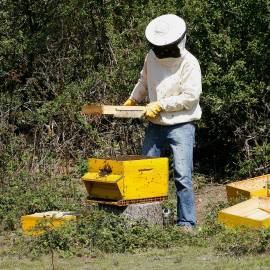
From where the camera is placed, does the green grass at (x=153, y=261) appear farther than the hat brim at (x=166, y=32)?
No

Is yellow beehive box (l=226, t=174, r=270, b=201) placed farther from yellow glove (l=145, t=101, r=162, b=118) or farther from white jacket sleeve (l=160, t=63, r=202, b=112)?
yellow glove (l=145, t=101, r=162, b=118)

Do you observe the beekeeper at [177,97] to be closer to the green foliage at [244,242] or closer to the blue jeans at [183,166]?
the blue jeans at [183,166]

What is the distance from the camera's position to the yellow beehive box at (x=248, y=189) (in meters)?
9.02

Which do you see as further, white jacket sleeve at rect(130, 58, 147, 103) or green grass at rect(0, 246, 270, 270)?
white jacket sleeve at rect(130, 58, 147, 103)

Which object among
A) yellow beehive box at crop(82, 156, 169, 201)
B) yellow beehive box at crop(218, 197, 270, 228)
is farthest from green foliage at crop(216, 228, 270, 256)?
yellow beehive box at crop(82, 156, 169, 201)

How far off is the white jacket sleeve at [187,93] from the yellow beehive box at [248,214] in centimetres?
112

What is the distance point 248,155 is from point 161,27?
326 cm

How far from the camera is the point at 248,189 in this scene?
9203 millimetres

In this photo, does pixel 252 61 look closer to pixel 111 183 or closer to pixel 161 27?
pixel 161 27

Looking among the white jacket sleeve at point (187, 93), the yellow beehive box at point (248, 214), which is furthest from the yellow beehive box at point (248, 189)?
the white jacket sleeve at point (187, 93)

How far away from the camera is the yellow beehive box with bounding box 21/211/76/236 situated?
8.02m

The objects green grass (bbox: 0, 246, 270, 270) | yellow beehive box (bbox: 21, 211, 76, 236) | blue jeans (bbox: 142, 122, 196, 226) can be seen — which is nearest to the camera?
green grass (bbox: 0, 246, 270, 270)

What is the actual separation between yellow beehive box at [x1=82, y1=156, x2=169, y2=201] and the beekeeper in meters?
0.20

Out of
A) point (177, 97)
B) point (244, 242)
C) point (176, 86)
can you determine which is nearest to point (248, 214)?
point (244, 242)
